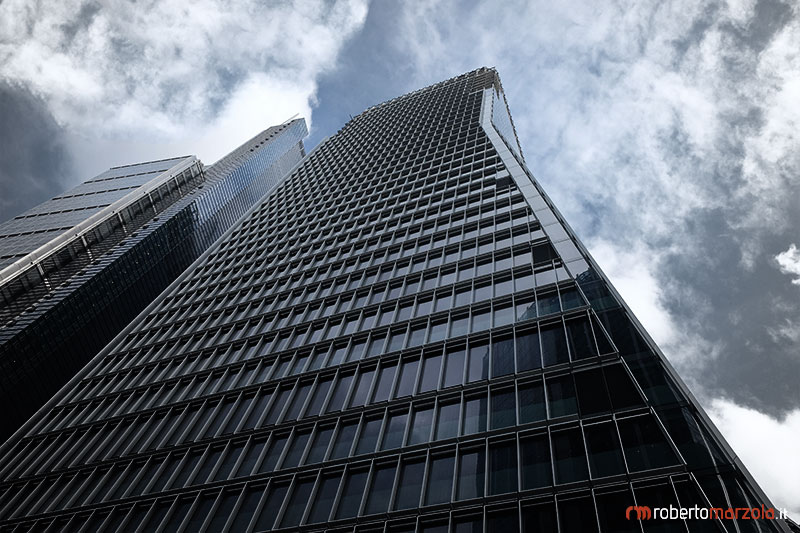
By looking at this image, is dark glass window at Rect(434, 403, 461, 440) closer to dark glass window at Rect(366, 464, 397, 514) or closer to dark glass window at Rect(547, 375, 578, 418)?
dark glass window at Rect(366, 464, 397, 514)

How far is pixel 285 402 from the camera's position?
92.3ft

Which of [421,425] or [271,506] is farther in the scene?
[421,425]

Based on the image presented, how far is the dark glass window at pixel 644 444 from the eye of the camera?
1574cm

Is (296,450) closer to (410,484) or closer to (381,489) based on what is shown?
(381,489)

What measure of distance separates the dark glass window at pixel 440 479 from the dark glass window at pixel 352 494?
2.61m

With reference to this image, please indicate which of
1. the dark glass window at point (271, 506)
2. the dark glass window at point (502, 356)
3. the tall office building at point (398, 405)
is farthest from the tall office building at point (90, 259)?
the dark glass window at point (502, 356)

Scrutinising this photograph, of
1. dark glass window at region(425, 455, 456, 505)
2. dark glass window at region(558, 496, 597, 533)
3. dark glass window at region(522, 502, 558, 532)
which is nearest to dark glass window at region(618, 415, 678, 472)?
dark glass window at region(558, 496, 597, 533)

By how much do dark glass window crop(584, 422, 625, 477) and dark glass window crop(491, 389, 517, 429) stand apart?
2999 mm

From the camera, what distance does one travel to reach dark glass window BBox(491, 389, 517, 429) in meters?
20.1

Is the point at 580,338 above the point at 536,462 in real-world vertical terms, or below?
above

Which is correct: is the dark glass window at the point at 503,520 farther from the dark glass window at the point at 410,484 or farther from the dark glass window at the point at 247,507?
the dark glass window at the point at 247,507

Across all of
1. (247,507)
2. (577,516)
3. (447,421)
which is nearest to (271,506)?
(247,507)

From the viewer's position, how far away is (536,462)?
58.2ft

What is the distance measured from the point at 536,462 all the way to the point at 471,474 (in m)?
2.21
